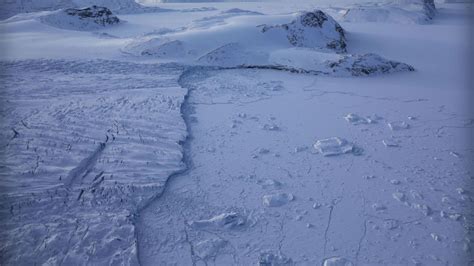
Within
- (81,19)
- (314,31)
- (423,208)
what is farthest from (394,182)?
(81,19)

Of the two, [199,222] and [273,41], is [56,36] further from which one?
[199,222]

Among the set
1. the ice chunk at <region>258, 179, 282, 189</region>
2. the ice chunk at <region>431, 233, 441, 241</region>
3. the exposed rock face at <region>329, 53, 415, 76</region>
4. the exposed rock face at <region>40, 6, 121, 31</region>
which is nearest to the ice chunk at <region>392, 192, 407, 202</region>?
the ice chunk at <region>431, 233, 441, 241</region>

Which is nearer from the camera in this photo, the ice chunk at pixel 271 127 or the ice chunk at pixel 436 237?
the ice chunk at pixel 436 237

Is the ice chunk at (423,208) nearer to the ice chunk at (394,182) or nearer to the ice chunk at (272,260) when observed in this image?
the ice chunk at (394,182)

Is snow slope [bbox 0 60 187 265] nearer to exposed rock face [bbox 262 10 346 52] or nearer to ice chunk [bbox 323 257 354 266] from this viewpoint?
ice chunk [bbox 323 257 354 266]

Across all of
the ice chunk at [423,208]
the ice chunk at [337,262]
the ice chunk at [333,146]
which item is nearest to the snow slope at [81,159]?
the ice chunk at [337,262]

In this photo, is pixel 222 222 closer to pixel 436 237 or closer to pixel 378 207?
pixel 378 207
